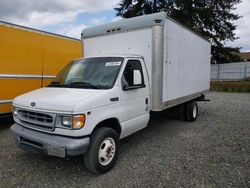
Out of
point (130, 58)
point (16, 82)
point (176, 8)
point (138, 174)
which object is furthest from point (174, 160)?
point (176, 8)

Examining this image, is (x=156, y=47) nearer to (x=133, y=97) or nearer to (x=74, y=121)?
(x=133, y=97)

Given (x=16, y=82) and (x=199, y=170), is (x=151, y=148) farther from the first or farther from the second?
(x=16, y=82)

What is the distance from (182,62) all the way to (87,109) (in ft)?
12.5

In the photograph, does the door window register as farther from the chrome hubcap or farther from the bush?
the bush

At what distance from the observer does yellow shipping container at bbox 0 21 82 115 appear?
6152 millimetres

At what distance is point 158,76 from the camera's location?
4.95 meters

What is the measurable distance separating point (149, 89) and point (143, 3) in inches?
1080

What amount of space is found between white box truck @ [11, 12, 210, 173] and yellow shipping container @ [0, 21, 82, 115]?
6.36 ft

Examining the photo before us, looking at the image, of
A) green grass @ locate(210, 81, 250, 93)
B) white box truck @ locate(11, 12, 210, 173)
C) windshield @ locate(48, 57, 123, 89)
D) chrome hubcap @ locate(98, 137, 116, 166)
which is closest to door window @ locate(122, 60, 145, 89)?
white box truck @ locate(11, 12, 210, 173)

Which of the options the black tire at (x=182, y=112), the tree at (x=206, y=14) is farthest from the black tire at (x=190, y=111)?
the tree at (x=206, y=14)

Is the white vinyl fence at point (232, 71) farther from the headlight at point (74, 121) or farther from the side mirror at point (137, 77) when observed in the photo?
the headlight at point (74, 121)

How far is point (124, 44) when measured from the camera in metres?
5.35

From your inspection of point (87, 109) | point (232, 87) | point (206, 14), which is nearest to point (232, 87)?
point (232, 87)

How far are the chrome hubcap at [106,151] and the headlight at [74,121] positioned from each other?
26.1 inches
